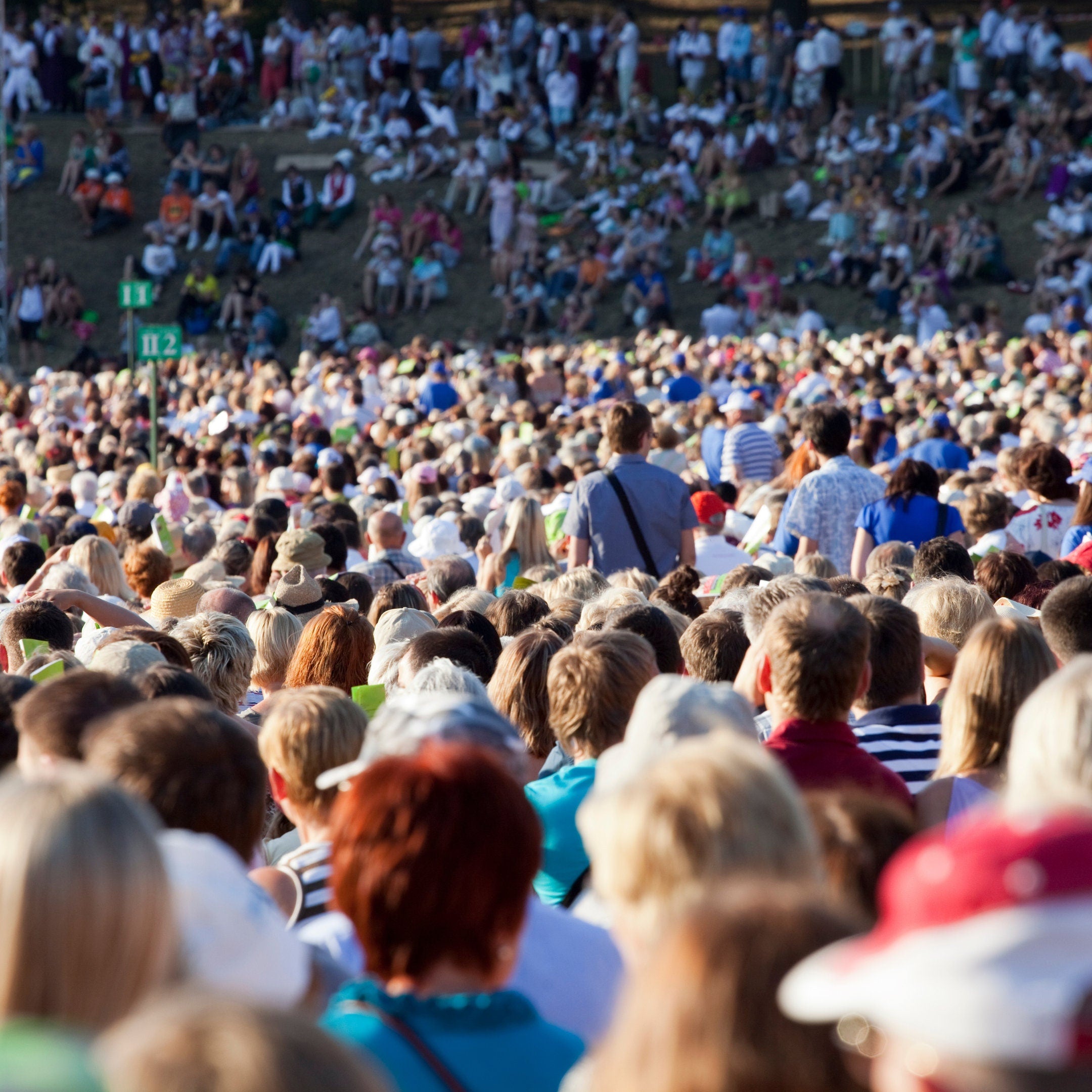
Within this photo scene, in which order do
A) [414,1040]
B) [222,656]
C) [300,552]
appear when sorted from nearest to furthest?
1. [414,1040]
2. [222,656]
3. [300,552]

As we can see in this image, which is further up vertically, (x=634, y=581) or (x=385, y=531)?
(x=634, y=581)

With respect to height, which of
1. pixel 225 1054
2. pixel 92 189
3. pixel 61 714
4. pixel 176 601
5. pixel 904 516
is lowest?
pixel 92 189

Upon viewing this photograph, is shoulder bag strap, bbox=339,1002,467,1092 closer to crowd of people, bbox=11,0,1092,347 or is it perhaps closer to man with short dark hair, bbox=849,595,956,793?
man with short dark hair, bbox=849,595,956,793

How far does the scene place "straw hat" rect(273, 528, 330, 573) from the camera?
7527 mm

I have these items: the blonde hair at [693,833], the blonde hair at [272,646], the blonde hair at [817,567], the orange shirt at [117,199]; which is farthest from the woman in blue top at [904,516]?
the orange shirt at [117,199]

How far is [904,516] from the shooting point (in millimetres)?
6977

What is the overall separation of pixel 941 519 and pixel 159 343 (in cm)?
898

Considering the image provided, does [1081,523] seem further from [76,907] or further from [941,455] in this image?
[76,907]

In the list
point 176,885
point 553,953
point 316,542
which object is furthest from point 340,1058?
point 316,542

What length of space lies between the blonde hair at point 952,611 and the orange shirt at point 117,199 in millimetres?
26555

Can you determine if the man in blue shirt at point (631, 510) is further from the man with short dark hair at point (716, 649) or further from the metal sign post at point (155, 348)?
the metal sign post at point (155, 348)

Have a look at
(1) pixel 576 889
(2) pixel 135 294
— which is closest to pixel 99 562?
(1) pixel 576 889

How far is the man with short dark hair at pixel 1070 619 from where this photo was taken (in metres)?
4.52

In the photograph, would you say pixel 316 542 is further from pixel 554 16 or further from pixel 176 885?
pixel 554 16
